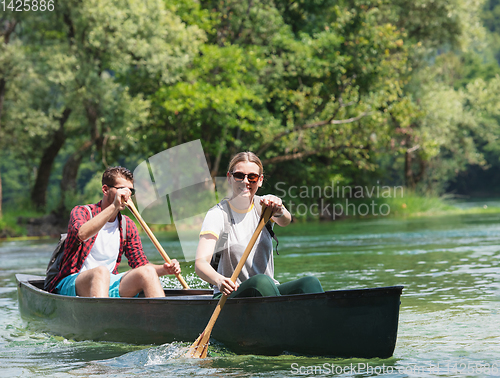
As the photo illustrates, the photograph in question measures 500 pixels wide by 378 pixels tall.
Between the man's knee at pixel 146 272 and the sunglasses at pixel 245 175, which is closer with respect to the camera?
the sunglasses at pixel 245 175

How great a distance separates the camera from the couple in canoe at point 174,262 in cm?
402

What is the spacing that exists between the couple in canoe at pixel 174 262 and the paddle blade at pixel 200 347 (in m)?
0.29

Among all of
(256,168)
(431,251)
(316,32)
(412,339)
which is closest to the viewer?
(256,168)

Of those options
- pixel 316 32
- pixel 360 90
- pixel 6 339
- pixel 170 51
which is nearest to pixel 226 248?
pixel 6 339

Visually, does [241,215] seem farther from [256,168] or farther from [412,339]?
[412,339]

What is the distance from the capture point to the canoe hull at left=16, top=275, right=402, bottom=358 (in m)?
4.00

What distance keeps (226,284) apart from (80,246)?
1.68 metres

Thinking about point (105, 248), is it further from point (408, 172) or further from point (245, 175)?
point (408, 172)

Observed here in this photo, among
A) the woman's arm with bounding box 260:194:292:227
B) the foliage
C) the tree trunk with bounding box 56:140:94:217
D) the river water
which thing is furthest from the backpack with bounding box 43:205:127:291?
the tree trunk with bounding box 56:140:94:217

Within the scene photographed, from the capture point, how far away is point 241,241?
4.11 m

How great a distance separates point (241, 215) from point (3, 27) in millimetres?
17020

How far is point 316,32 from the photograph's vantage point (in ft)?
75.5

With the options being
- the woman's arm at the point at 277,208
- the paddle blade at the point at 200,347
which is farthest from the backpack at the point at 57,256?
the woman's arm at the point at 277,208

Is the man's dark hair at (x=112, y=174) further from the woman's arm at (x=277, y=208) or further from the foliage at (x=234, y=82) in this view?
the foliage at (x=234, y=82)
